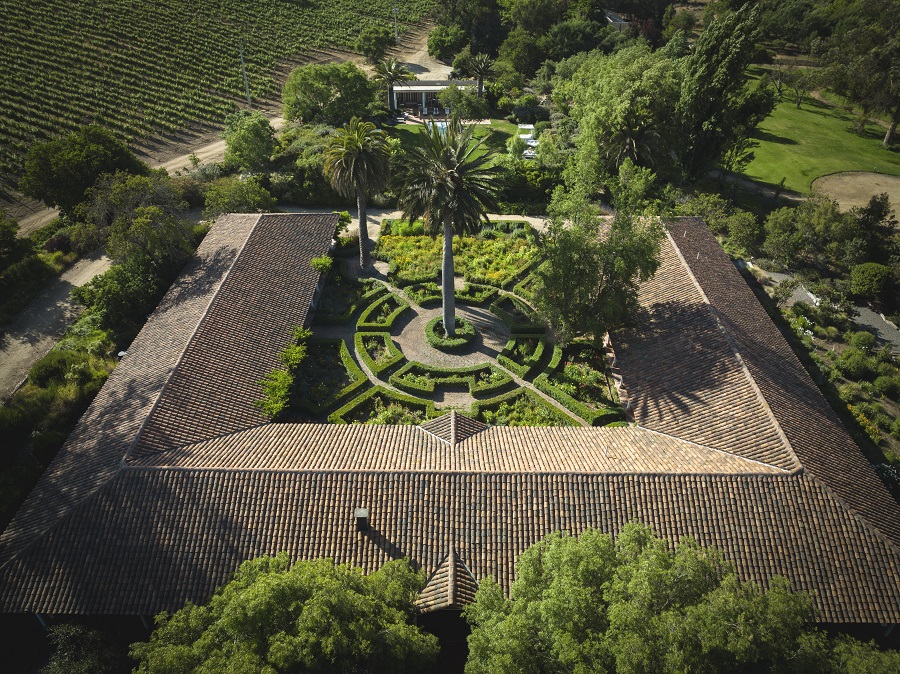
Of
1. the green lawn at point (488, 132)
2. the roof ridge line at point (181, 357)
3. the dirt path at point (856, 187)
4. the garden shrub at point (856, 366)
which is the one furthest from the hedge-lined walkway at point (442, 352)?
the dirt path at point (856, 187)

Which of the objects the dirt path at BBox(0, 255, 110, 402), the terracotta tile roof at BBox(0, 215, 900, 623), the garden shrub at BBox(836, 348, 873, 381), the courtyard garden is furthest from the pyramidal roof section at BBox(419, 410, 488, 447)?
the dirt path at BBox(0, 255, 110, 402)

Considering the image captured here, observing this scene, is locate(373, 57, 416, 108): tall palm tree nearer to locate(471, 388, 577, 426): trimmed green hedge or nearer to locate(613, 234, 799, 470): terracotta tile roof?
locate(613, 234, 799, 470): terracotta tile roof

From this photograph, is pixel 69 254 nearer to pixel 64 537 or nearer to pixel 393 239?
pixel 393 239

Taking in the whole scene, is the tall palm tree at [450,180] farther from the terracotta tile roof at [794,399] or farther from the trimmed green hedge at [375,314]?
the terracotta tile roof at [794,399]

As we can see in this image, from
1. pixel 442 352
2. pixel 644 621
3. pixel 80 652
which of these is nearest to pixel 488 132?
pixel 442 352

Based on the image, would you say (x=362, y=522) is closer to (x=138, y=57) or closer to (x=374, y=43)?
(x=374, y=43)

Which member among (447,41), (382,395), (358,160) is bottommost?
(382,395)
